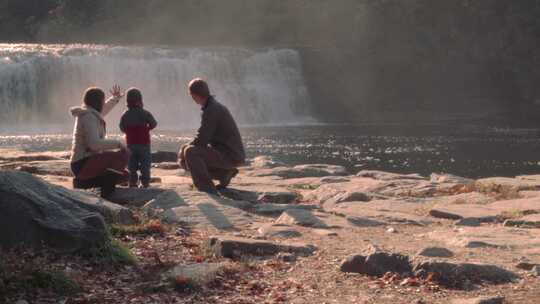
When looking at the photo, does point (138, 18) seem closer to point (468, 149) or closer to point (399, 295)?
point (468, 149)

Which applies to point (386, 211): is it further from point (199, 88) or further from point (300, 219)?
point (199, 88)

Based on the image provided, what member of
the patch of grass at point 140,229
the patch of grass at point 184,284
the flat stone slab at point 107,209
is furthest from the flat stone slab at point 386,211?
the patch of grass at point 184,284

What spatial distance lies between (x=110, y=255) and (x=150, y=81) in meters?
28.8

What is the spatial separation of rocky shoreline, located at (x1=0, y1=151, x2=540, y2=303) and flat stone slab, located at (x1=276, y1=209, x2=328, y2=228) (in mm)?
22

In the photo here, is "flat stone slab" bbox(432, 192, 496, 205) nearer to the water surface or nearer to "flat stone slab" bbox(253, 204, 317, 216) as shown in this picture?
"flat stone slab" bbox(253, 204, 317, 216)

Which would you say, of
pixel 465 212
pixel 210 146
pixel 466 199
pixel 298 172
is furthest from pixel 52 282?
pixel 298 172

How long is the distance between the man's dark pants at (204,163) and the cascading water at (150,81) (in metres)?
21.9

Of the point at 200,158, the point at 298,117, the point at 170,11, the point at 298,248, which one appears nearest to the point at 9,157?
the point at 200,158

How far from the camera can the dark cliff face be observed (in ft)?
139

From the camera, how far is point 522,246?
8.12m

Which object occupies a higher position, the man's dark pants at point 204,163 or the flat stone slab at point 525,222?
the man's dark pants at point 204,163

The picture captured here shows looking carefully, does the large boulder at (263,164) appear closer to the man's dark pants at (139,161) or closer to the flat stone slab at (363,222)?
the man's dark pants at (139,161)

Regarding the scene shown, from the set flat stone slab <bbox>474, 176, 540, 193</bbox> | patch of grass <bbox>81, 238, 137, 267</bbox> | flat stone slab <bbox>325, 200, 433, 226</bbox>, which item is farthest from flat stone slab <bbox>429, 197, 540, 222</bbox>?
patch of grass <bbox>81, 238, 137, 267</bbox>

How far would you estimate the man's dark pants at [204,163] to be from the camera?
425 inches
